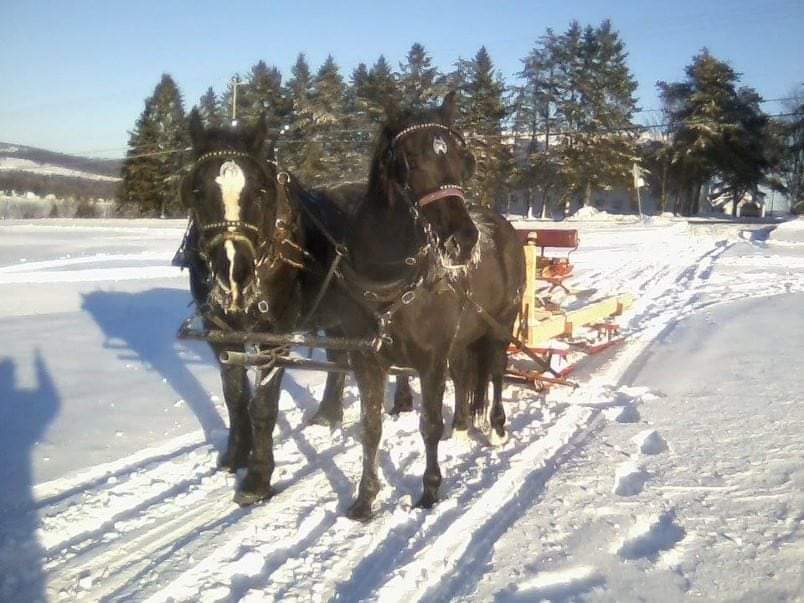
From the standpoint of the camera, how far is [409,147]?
147 inches

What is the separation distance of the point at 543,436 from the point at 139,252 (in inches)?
682

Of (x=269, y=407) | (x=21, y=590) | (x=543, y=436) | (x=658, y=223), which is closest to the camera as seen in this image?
(x=21, y=590)

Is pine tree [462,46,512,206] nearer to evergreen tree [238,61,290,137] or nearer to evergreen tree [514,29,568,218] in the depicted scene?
evergreen tree [514,29,568,218]

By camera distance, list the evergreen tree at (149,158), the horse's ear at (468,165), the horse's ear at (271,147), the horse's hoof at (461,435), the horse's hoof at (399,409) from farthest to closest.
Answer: the evergreen tree at (149,158) → the horse's hoof at (399,409) → the horse's hoof at (461,435) → the horse's ear at (271,147) → the horse's ear at (468,165)

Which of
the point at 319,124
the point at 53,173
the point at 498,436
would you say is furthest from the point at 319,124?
the point at 53,173

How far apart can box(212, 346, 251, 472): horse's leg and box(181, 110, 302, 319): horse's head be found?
2.91 feet

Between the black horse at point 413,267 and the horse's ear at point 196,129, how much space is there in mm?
978

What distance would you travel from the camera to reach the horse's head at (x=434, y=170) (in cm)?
349

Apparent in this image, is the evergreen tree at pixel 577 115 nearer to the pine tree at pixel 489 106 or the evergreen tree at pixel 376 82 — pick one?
the pine tree at pixel 489 106

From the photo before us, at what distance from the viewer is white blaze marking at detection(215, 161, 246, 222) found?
3740 mm

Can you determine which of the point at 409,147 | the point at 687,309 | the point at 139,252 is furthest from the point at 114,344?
the point at 139,252

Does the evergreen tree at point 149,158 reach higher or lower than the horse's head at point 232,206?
higher

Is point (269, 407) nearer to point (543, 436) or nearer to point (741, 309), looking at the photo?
point (543, 436)


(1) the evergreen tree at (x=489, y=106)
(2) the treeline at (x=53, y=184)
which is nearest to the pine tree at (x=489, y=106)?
(1) the evergreen tree at (x=489, y=106)
